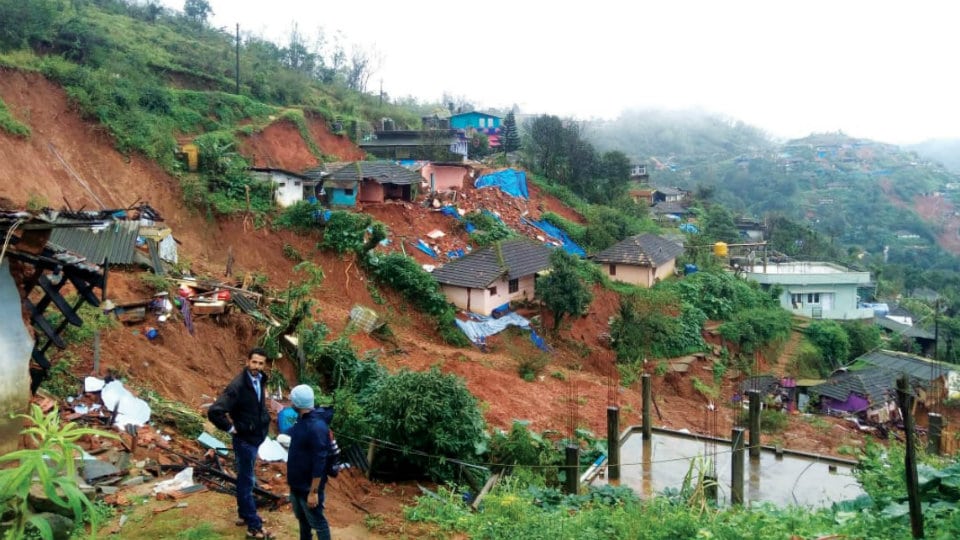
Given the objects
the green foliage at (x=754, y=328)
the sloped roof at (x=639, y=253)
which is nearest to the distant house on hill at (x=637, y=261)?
the sloped roof at (x=639, y=253)

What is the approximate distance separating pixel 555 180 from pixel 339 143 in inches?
527

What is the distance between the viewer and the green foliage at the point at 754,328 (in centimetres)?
2609

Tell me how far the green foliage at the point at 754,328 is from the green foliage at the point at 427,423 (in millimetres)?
19464

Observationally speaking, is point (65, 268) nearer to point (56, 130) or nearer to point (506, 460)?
point (506, 460)

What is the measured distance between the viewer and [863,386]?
2206 centimetres

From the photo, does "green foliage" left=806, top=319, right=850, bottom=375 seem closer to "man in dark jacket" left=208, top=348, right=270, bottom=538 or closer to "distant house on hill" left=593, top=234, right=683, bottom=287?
"distant house on hill" left=593, top=234, right=683, bottom=287

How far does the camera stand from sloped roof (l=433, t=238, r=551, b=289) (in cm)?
2262

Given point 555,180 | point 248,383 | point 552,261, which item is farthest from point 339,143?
point 248,383

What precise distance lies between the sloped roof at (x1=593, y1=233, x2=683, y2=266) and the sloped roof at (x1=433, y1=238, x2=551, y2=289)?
4.99 meters

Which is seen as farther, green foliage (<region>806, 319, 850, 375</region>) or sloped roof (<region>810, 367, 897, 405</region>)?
green foliage (<region>806, 319, 850, 375</region>)

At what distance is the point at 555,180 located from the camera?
39.8 m

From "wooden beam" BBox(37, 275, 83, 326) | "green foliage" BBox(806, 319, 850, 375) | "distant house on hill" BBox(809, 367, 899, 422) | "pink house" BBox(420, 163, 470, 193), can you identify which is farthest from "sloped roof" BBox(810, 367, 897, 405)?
"wooden beam" BBox(37, 275, 83, 326)

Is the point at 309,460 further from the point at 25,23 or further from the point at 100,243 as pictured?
the point at 25,23

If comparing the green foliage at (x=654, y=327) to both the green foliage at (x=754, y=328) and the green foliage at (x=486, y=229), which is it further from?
the green foliage at (x=486, y=229)
